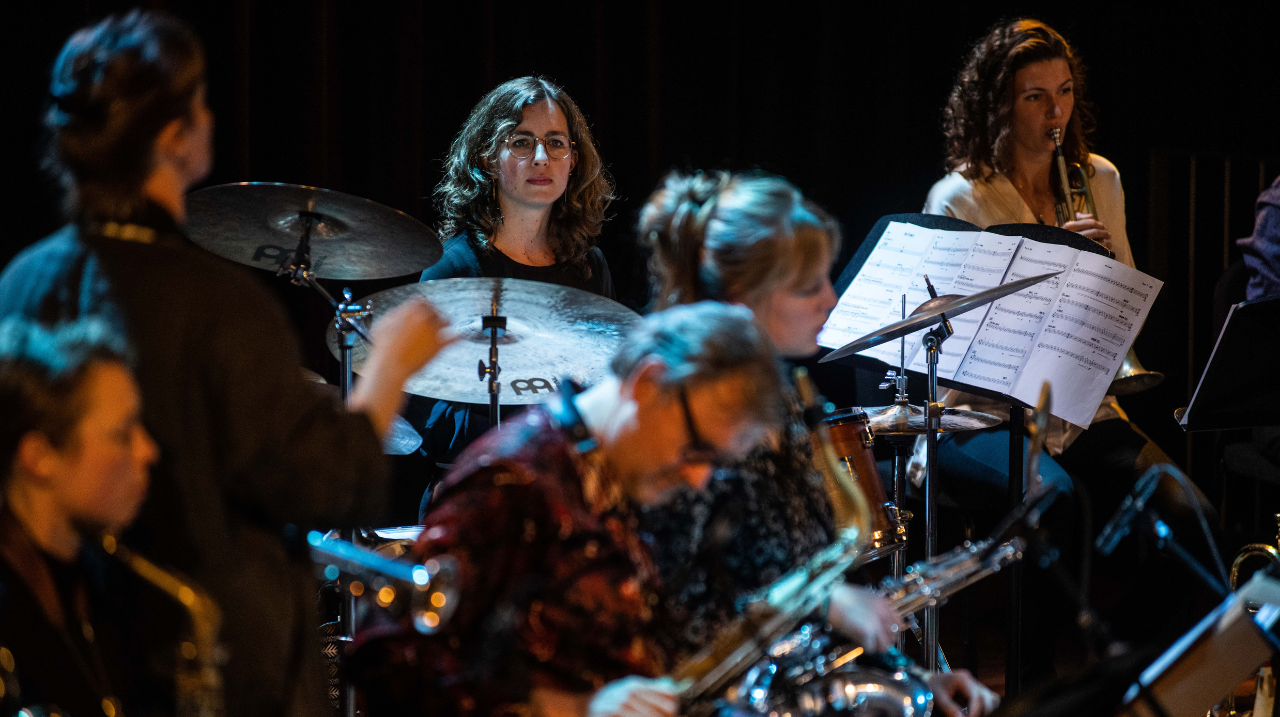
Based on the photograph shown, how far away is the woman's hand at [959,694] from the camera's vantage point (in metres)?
2.02

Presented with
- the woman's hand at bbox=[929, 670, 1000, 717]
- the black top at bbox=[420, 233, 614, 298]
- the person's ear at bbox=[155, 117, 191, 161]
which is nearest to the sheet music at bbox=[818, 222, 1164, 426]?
the black top at bbox=[420, 233, 614, 298]

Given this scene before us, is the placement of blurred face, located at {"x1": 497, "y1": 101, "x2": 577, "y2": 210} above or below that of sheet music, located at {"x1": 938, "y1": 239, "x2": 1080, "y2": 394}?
above

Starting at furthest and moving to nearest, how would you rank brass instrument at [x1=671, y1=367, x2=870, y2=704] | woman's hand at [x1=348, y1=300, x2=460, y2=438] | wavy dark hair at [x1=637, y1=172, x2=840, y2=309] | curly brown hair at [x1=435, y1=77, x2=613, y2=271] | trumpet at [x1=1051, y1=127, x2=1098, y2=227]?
1. trumpet at [x1=1051, y1=127, x2=1098, y2=227]
2. curly brown hair at [x1=435, y1=77, x2=613, y2=271]
3. wavy dark hair at [x1=637, y1=172, x2=840, y2=309]
4. brass instrument at [x1=671, y1=367, x2=870, y2=704]
5. woman's hand at [x1=348, y1=300, x2=460, y2=438]

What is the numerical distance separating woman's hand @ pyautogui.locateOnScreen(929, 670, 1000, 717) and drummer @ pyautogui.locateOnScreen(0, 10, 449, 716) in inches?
43.7

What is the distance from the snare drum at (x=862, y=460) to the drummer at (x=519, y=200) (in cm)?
97

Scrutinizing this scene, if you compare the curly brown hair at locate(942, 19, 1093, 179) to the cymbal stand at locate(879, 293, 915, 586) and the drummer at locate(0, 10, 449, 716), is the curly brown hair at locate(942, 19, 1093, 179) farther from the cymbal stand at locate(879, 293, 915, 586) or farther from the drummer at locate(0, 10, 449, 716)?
the drummer at locate(0, 10, 449, 716)

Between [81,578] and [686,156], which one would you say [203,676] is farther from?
[686,156]

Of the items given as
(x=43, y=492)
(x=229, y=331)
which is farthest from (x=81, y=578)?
(x=229, y=331)

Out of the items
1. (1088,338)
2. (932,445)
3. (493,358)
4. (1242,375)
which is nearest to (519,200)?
(493,358)

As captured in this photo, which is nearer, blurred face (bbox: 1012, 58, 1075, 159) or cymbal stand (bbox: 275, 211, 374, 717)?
cymbal stand (bbox: 275, 211, 374, 717)

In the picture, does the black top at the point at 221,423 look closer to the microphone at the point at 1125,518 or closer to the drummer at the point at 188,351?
the drummer at the point at 188,351

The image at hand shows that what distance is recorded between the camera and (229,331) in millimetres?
1429

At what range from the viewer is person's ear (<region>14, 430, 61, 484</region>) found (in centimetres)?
129

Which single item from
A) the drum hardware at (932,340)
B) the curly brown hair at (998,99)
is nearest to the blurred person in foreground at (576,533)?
the drum hardware at (932,340)
